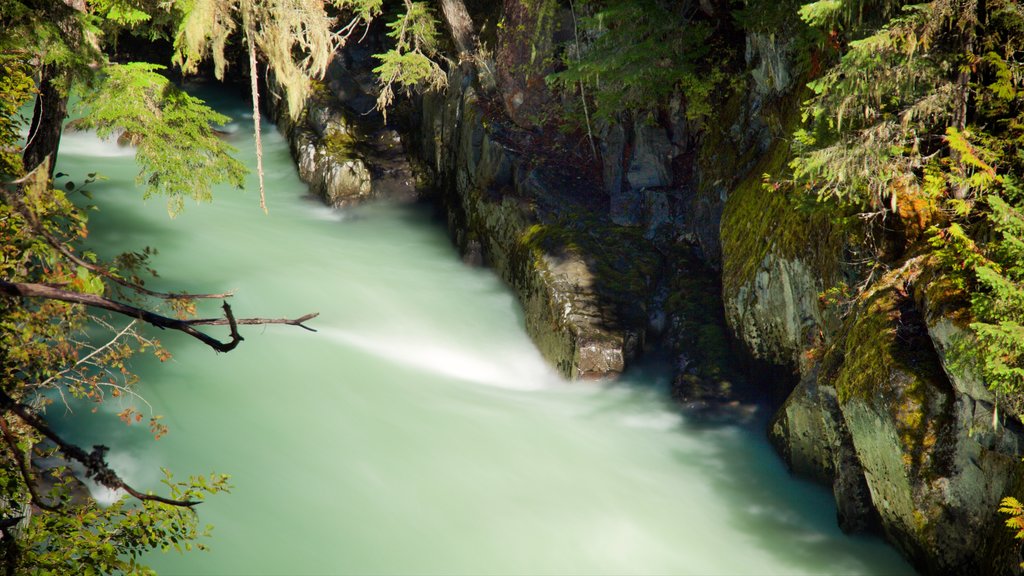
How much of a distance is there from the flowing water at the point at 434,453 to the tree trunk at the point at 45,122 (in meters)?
2.80

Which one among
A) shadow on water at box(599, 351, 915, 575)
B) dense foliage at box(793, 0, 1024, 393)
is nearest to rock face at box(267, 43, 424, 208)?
shadow on water at box(599, 351, 915, 575)

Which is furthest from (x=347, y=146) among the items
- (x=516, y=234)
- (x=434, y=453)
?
(x=434, y=453)

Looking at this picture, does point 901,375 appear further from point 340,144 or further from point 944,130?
point 340,144

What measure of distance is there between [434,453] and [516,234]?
15.3 ft

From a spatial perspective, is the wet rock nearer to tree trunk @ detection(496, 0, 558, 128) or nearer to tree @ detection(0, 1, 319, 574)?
tree trunk @ detection(496, 0, 558, 128)

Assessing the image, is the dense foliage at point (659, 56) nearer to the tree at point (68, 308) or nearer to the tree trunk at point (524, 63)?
the tree trunk at point (524, 63)

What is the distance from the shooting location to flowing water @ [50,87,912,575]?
23.9ft

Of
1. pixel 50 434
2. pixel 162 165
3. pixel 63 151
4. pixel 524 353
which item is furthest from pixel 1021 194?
pixel 63 151

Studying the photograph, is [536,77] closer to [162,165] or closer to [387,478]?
[162,165]

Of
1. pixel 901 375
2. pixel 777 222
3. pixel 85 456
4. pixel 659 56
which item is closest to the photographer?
pixel 85 456

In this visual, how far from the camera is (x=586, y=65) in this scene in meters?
9.83

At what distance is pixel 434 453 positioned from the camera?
8727 millimetres

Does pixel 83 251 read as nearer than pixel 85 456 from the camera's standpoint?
No

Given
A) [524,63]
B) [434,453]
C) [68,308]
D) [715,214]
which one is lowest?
[434,453]
